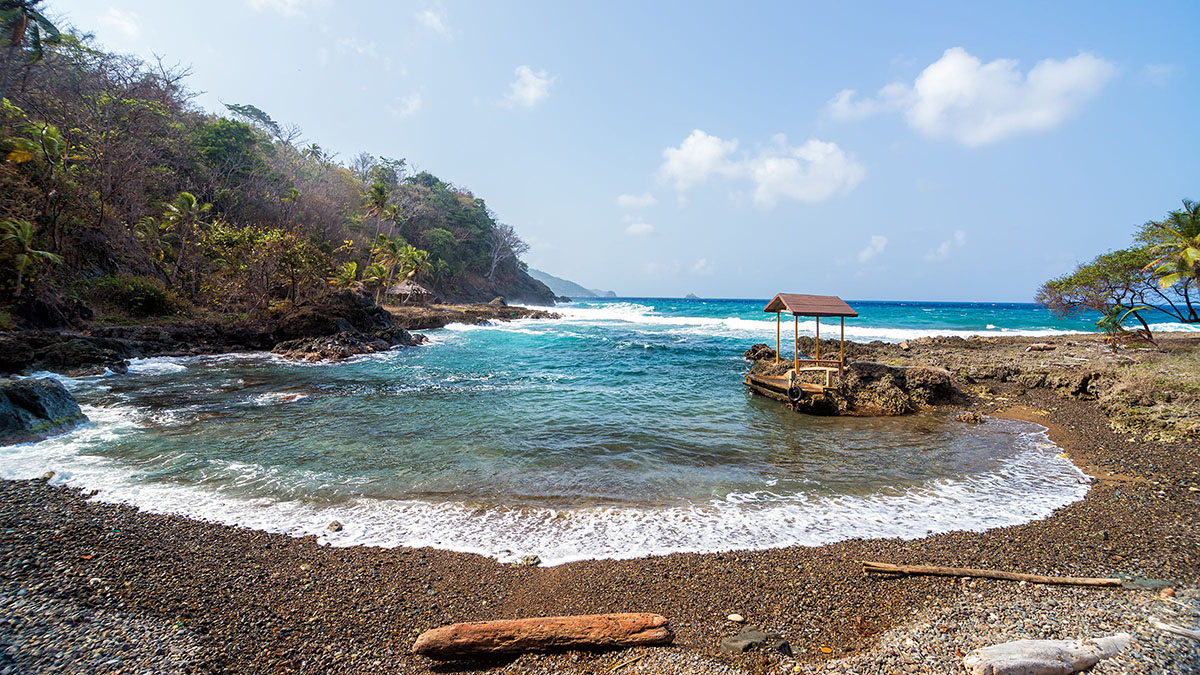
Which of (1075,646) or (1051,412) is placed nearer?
(1075,646)

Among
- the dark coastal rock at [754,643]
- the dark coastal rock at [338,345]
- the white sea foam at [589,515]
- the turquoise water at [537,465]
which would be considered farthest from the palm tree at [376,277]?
the dark coastal rock at [754,643]

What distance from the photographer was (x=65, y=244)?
61.6 ft

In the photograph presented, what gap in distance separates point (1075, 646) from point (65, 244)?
3037cm

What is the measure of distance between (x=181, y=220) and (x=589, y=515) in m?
29.7

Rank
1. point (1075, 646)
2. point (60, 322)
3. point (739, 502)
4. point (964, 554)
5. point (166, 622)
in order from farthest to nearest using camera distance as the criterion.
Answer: point (60, 322)
point (739, 502)
point (964, 554)
point (166, 622)
point (1075, 646)

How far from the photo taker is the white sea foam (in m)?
5.32

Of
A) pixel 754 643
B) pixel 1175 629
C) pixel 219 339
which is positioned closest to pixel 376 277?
pixel 219 339

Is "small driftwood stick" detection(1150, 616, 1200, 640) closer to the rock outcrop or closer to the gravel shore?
the gravel shore

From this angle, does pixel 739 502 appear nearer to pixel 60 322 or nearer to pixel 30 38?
pixel 60 322

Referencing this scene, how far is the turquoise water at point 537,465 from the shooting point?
5.73 meters

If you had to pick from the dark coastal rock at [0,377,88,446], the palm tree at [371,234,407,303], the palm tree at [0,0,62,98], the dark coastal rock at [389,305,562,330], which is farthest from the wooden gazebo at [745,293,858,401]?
the palm tree at [371,234,407,303]

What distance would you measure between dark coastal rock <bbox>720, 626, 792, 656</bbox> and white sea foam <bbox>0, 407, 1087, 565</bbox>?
1597 millimetres

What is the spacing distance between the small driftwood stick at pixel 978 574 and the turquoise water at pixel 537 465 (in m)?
0.88

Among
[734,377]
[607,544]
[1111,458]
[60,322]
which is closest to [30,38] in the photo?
[60,322]
